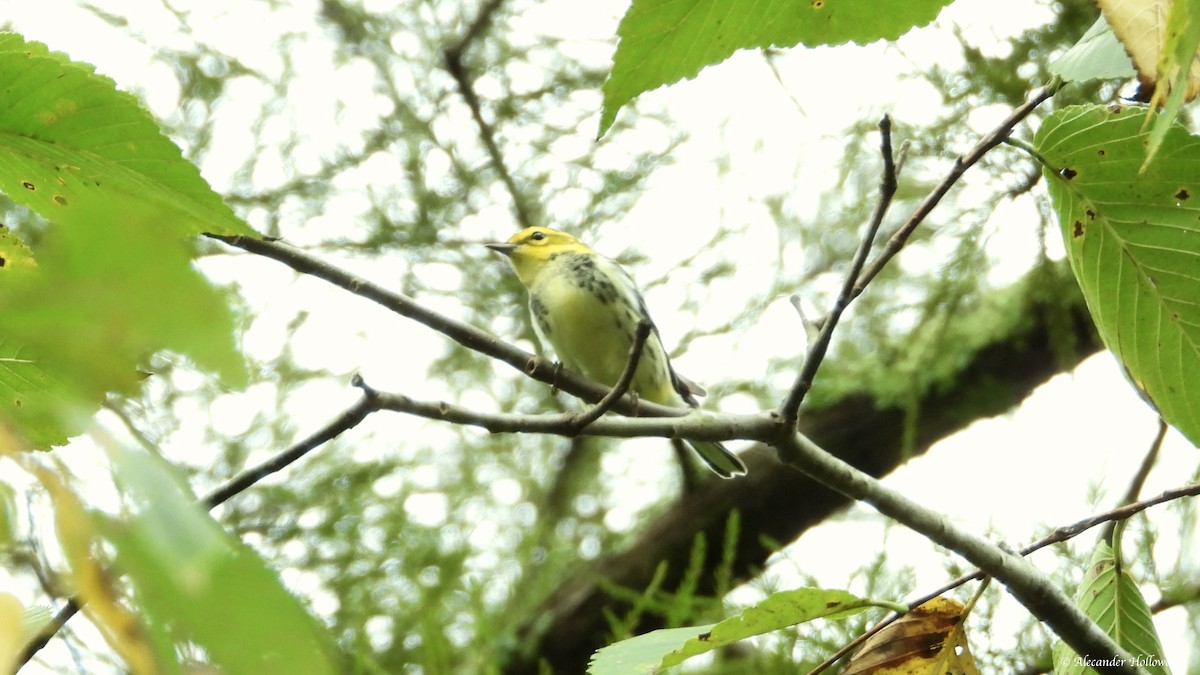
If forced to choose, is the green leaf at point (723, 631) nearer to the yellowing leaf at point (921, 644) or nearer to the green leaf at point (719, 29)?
the yellowing leaf at point (921, 644)

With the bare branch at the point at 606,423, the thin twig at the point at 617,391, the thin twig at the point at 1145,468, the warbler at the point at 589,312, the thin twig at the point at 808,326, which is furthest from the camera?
the warbler at the point at 589,312

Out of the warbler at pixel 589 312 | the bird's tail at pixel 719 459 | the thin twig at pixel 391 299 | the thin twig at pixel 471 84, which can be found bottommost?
the thin twig at pixel 391 299

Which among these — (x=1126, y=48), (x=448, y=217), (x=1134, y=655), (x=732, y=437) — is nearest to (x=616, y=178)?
(x=448, y=217)

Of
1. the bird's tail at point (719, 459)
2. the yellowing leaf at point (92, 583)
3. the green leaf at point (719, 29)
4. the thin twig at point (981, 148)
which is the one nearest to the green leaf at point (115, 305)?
the yellowing leaf at point (92, 583)

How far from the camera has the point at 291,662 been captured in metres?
0.25

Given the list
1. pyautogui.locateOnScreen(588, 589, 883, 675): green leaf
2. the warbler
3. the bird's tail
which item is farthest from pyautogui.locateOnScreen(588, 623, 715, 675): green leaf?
the warbler

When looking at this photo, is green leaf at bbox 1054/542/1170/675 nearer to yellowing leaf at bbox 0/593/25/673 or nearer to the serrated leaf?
the serrated leaf

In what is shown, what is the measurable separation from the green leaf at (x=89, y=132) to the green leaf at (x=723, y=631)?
1.47ft

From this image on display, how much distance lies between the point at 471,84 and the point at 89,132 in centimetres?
279

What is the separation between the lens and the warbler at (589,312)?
2924 mm

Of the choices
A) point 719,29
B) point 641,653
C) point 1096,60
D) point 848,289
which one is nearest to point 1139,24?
point 1096,60

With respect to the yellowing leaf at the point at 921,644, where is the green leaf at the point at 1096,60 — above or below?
above

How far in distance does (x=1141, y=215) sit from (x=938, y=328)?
87.3 inches

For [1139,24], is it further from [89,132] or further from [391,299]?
[391,299]
